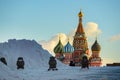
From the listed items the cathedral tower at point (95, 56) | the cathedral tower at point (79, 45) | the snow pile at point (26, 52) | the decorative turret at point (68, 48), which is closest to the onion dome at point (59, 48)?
the decorative turret at point (68, 48)

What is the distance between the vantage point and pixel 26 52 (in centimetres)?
7350

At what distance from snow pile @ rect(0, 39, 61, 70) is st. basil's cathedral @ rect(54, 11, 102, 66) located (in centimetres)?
5760

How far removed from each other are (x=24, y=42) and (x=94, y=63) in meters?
62.1

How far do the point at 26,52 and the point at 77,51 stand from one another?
6218cm

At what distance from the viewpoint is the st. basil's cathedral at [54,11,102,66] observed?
135 metres

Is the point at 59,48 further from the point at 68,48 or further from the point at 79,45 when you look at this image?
the point at 79,45

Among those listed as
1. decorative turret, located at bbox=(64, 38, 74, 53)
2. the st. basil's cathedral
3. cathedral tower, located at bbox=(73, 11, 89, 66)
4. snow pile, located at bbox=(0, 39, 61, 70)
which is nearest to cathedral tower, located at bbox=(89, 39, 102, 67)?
the st. basil's cathedral

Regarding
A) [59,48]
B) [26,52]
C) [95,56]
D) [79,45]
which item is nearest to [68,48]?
[79,45]

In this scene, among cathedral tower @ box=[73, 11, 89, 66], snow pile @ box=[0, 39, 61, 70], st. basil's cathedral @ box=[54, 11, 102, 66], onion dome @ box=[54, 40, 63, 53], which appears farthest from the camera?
onion dome @ box=[54, 40, 63, 53]

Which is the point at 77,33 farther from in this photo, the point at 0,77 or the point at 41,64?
the point at 0,77

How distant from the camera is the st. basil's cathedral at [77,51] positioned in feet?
443

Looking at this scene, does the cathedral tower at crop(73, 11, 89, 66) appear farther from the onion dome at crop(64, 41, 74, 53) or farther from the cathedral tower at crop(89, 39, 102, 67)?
the cathedral tower at crop(89, 39, 102, 67)

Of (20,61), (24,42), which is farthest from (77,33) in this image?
(20,61)

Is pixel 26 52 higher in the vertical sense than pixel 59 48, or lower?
lower
